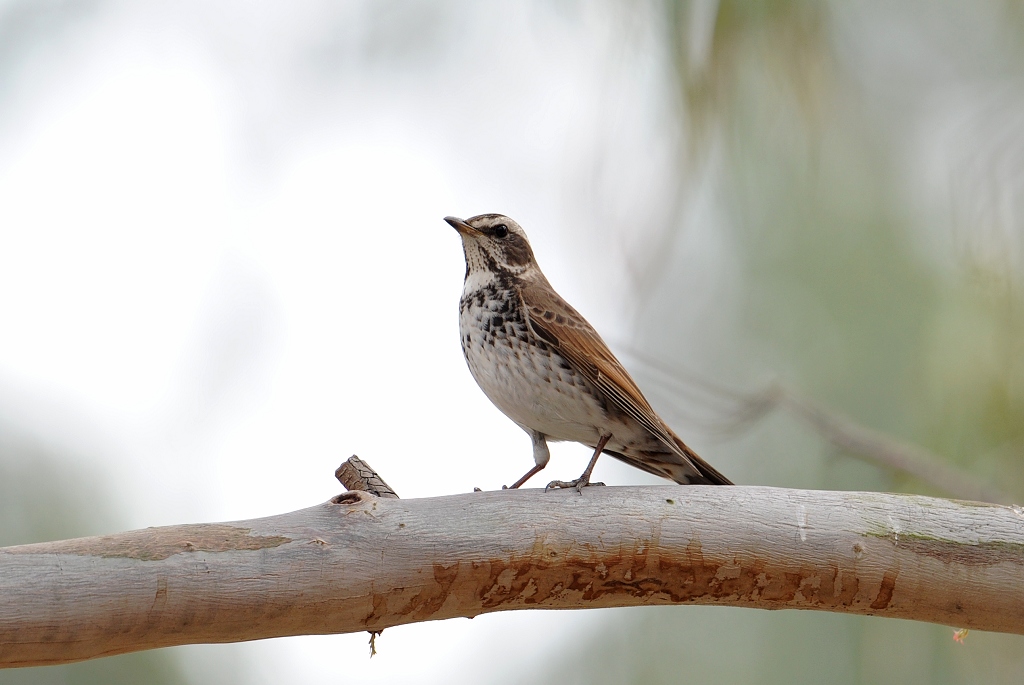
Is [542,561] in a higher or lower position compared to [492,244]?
lower

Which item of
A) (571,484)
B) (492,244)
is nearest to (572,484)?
(571,484)

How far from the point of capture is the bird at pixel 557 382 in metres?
4.09

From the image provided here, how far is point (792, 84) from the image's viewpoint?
4434 millimetres

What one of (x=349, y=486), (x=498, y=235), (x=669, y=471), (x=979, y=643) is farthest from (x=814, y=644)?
(x=349, y=486)

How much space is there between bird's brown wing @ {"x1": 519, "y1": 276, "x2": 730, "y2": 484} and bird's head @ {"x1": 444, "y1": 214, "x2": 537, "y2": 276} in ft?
1.06

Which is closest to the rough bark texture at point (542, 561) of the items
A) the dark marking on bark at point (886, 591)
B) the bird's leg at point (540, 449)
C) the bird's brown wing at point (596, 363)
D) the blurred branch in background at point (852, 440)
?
the dark marking on bark at point (886, 591)

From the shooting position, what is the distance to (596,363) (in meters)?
4.10

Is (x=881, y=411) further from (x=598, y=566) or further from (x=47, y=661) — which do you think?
(x=47, y=661)

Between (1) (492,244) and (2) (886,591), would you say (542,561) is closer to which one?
(2) (886,591)

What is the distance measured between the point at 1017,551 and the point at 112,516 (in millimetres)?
5857

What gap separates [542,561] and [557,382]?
120 centimetres

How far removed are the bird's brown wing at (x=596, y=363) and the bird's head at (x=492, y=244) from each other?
322 mm

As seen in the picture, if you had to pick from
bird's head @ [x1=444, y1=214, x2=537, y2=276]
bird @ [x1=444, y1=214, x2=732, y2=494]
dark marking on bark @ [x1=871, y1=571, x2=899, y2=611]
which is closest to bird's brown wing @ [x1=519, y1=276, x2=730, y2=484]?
bird @ [x1=444, y1=214, x2=732, y2=494]

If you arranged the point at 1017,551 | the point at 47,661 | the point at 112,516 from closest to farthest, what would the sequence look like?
the point at 47,661 → the point at 1017,551 → the point at 112,516
